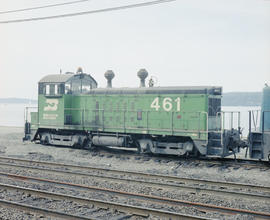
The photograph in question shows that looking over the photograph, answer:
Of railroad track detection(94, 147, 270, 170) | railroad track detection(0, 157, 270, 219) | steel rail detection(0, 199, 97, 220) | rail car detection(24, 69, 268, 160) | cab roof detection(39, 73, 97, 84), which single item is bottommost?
steel rail detection(0, 199, 97, 220)

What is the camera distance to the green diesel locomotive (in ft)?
42.7

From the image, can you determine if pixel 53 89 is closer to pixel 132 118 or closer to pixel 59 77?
pixel 59 77

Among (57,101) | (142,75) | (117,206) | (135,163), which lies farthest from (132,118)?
(117,206)

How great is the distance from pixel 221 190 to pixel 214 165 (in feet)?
13.1

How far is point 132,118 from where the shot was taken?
14.8 m

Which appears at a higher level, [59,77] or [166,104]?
[59,77]

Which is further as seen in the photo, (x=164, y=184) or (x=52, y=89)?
(x=52, y=89)

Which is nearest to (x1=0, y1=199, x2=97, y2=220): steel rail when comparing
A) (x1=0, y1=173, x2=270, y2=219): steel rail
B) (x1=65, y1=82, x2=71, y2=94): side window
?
(x1=0, y1=173, x2=270, y2=219): steel rail

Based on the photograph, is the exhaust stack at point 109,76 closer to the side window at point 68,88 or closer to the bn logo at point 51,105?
the side window at point 68,88

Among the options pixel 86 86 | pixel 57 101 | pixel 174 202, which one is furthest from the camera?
pixel 86 86

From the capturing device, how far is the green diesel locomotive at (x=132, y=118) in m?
13.0

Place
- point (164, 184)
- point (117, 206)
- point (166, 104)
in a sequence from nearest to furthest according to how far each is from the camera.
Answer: point (117, 206), point (164, 184), point (166, 104)

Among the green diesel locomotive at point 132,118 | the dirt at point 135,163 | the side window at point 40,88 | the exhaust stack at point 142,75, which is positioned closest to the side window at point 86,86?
the green diesel locomotive at point 132,118

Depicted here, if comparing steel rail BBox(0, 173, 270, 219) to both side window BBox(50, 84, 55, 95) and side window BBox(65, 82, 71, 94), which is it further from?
side window BBox(50, 84, 55, 95)
